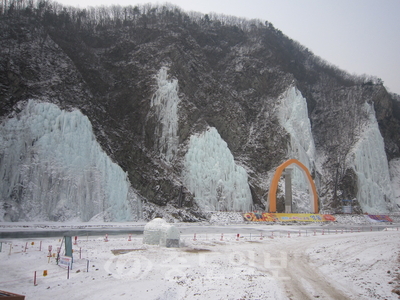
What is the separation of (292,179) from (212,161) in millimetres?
13516

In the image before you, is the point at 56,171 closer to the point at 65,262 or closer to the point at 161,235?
the point at 161,235

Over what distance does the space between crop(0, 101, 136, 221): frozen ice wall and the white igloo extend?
630 inches

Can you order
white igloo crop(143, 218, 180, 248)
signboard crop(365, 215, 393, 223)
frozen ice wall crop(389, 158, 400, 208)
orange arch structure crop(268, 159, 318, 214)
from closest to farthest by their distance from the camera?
white igloo crop(143, 218, 180, 248) < orange arch structure crop(268, 159, 318, 214) < signboard crop(365, 215, 393, 223) < frozen ice wall crop(389, 158, 400, 208)

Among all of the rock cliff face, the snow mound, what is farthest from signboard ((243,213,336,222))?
the rock cliff face

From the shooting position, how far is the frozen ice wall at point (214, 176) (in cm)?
4556

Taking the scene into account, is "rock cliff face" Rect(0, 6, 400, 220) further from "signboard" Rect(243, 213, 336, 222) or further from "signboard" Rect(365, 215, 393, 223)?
"signboard" Rect(243, 213, 336, 222)

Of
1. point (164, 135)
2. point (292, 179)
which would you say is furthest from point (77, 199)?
point (292, 179)

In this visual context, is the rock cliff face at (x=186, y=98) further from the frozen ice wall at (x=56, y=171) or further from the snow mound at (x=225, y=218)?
the snow mound at (x=225, y=218)

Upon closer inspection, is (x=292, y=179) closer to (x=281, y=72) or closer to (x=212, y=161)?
(x=212, y=161)

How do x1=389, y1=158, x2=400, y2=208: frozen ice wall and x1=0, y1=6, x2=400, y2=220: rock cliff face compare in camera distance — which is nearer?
x1=0, y1=6, x2=400, y2=220: rock cliff face

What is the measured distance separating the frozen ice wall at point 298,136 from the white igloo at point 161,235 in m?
33.5

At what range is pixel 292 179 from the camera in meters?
51.8

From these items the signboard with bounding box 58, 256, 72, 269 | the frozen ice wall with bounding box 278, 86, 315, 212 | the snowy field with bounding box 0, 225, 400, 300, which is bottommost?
the snowy field with bounding box 0, 225, 400, 300

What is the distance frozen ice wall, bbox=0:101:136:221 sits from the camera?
33062 millimetres
